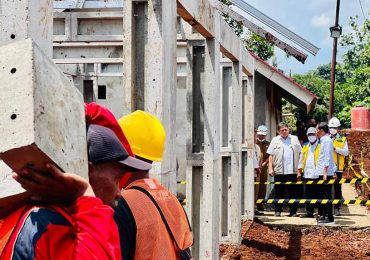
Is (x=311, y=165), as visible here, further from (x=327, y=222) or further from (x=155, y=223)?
→ (x=155, y=223)

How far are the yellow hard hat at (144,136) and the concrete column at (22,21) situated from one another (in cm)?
56

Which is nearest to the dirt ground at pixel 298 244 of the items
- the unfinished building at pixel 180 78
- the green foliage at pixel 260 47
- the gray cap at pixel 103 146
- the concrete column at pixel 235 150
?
the concrete column at pixel 235 150

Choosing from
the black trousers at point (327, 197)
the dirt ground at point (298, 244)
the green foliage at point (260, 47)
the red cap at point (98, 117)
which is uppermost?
the green foliage at point (260, 47)

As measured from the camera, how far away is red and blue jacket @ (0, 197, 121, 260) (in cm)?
171

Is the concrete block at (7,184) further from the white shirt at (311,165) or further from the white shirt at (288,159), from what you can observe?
the white shirt at (288,159)

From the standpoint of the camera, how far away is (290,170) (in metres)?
11.8

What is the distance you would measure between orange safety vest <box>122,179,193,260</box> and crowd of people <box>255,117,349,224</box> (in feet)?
27.4

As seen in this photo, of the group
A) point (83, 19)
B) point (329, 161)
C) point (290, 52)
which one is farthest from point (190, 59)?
point (290, 52)

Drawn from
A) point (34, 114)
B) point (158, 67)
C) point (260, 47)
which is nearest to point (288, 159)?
point (158, 67)

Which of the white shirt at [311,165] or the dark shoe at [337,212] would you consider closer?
the white shirt at [311,165]

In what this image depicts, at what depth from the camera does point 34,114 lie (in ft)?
5.40

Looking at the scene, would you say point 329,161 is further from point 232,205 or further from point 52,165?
point 52,165

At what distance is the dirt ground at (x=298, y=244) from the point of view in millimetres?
9188

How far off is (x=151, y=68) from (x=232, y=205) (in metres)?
5.24
